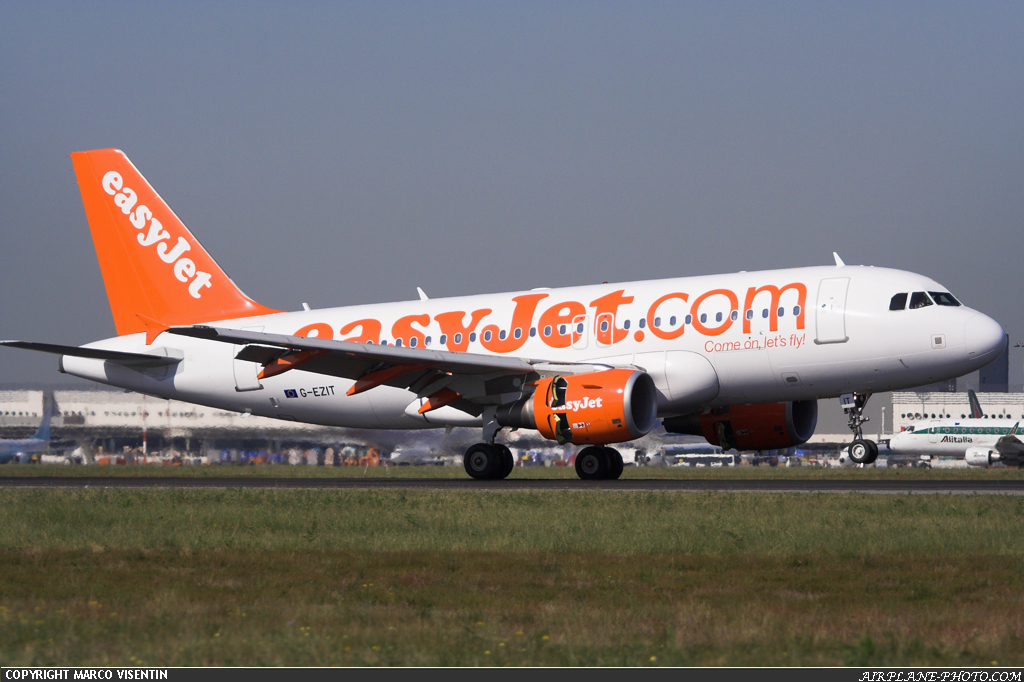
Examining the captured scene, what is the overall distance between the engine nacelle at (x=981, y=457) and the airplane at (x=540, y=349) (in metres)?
39.2

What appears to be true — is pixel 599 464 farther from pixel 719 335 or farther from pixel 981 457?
pixel 981 457

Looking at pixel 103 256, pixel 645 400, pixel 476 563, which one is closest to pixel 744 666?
pixel 476 563

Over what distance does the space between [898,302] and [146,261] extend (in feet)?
64.2

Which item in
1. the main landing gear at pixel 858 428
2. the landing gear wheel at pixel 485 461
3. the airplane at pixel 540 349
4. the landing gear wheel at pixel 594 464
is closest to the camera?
the main landing gear at pixel 858 428

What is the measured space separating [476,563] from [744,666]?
5085mm

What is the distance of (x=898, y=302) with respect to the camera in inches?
966

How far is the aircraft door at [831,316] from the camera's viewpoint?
80.4ft

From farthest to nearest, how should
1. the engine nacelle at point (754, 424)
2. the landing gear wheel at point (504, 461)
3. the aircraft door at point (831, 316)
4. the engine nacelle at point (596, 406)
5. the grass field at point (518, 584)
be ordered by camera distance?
1. the engine nacelle at point (754, 424)
2. the landing gear wheel at point (504, 461)
3. the aircraft door at point (831, 316)
4. the engine nacelle at point (596, 406)
5. the grass field at point (518, 584)

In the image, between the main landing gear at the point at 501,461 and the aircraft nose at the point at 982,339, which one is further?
the main landing gear at the point at 501,461

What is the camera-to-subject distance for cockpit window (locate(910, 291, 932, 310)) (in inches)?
965

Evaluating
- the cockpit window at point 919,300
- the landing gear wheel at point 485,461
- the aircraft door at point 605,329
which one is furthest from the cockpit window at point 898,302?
the landing gear wheel at point 485,461

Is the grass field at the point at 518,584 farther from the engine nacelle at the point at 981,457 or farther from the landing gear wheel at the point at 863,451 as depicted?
the engine nacelle at the point at 981,457

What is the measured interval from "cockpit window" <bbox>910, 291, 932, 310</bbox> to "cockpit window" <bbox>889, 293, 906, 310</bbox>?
0.54 feet

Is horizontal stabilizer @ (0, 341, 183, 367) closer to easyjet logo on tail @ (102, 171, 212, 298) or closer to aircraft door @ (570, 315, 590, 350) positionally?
easyjet logo on tail @ (102, 171, 212, 298)
